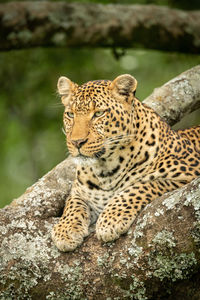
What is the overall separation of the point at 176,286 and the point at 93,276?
3.00 ft

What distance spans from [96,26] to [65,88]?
8.74 feet

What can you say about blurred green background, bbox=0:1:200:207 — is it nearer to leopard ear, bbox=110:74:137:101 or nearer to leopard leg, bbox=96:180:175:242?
leopard ear, bbox=110:74:137:101

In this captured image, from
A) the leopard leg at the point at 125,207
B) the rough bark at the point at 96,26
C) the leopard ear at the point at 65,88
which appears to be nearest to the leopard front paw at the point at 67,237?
the leopard leg at the point at 125,207

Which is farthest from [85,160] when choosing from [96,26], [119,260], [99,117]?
[96,26]

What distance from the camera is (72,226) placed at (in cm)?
662

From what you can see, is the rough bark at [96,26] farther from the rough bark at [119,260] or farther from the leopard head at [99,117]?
the rough bark at [119,260]

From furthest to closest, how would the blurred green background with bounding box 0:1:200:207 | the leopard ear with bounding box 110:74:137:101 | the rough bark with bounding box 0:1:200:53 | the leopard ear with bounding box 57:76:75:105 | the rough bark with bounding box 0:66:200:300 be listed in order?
the blurred green background with bounding box 0:1:200:207 → the rough bark with bounding box 0:1:200:53 → the leopard ear with bounding box 57:76:75:105 → the leopard ear with bounding box 110:74:137:101 → the rough bark with bounding box 0:66:200:300

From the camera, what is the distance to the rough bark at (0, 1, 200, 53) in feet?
29.5

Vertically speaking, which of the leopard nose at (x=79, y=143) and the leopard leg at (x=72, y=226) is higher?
the leopard nose at (x=79, y=143)

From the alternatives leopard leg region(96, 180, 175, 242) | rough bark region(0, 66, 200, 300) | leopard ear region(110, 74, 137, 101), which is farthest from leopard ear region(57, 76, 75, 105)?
rough bark region(0, 66, 200, 300)

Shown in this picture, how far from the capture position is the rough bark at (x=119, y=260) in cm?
532

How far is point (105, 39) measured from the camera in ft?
32.3

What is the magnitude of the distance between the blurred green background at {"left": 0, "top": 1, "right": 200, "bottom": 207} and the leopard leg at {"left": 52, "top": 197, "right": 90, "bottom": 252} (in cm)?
657

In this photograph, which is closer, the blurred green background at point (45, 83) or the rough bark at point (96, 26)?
the rough bark at point (96, 26)
